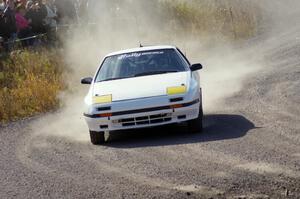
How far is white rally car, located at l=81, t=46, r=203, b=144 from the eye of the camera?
1066 cm

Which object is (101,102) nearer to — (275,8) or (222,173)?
(222,173)

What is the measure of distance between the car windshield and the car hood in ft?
0.84

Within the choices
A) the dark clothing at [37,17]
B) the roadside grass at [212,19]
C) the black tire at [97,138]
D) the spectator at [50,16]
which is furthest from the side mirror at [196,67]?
the roadside grass at [212,19]

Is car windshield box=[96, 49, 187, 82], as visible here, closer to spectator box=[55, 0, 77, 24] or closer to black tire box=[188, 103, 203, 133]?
black tire box=[188, 103, 203, 133]

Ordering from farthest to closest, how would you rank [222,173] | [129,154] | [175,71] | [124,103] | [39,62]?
[39,62] → [175,71] → [124,103] → [129,154] → [222,173]

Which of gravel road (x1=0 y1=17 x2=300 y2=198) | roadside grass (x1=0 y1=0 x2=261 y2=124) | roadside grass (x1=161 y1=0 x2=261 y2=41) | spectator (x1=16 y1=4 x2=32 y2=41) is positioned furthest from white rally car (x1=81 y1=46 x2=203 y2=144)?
roadside grass (x1=161 y1=0 x2=261 y2=41)

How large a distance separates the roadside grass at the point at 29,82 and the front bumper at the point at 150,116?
575 centimetres

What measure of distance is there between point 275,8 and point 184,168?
29.6 metres

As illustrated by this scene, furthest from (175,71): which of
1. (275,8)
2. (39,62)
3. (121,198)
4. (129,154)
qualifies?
(275,8)

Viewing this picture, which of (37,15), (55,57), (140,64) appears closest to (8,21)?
(37,15)

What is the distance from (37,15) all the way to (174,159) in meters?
12.5

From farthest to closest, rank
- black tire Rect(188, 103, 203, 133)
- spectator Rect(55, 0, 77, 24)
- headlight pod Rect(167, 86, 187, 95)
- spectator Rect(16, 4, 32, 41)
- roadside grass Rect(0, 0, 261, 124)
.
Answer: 1. spectator Rect(55, 0, 77, 24)
2. spectator Rect(16, 4, 32, 41)
3. roadside grass Rect(0, 0, 261, 124)
4. black tire Rect(188, 103, 203, 133)
5. headlight pod Rect(167, 86, 187, 95)

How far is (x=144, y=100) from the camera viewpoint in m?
10.7

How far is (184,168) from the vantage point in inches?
339
